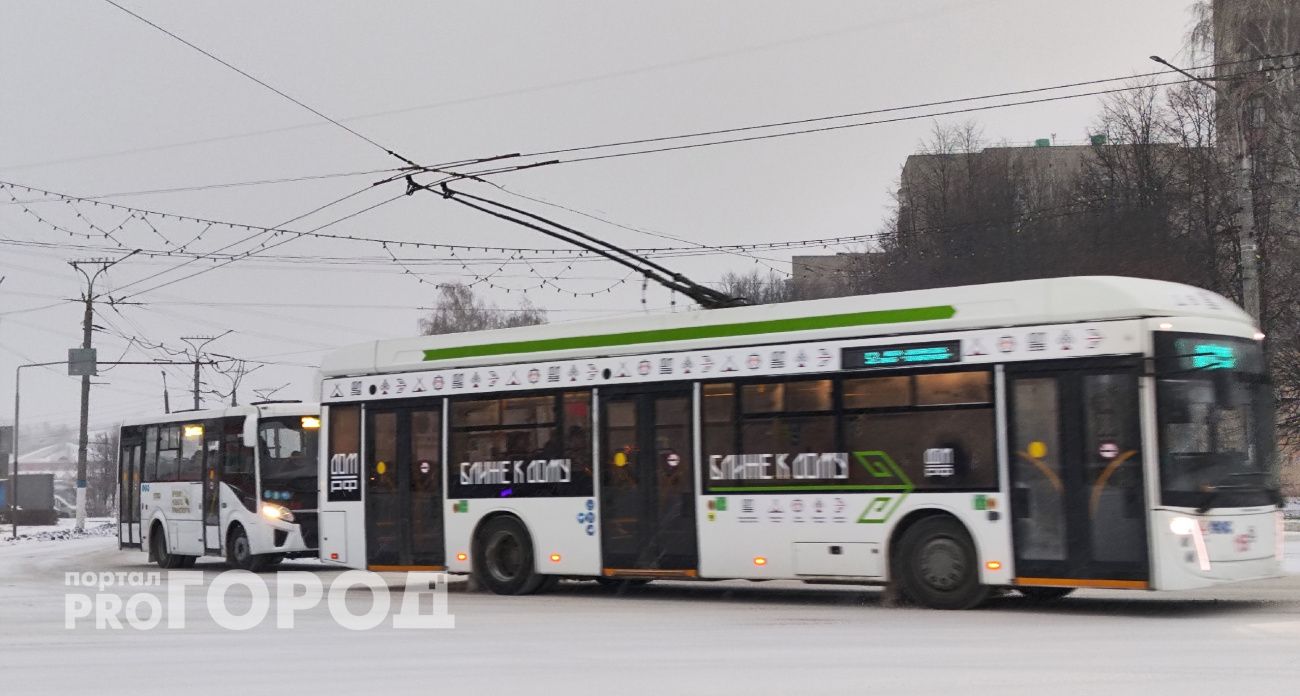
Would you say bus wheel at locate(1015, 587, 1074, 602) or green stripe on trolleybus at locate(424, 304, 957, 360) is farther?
bus wheel at locate(1015, 587, 1074, 602)

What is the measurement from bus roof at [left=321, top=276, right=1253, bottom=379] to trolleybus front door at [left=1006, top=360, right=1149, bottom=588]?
0.57 meters

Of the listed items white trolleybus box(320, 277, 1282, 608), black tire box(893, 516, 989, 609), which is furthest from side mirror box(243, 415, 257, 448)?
black tire box(893, 516, 989, 609)

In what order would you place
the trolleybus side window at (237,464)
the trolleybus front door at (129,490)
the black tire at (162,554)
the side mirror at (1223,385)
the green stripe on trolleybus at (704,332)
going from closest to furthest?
the side mirror at (1223,385) → the green stripe on trolleybus at (704,332) → the trolleybus side window at (237,464) → the black tire at (162,554) → the trolleybus front door at (129,490)

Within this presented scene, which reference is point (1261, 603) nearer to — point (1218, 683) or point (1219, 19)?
point (1218, 683)

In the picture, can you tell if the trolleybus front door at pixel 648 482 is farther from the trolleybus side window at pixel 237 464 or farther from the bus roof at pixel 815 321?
the trolleybus side window at pixel 237 464

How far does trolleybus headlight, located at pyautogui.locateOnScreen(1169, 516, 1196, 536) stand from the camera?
42.2 ft

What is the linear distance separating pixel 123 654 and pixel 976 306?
783 centimetres

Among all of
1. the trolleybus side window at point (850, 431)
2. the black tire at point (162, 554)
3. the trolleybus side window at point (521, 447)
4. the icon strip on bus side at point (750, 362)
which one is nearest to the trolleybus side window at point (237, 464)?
the black tire at point (162, 554)

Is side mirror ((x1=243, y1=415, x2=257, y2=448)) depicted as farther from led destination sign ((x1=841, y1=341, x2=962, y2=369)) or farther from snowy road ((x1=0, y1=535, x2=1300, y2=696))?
led destination sign ((x1=841, y1=341, x2=962, y2=369))

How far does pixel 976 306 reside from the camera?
1423cm

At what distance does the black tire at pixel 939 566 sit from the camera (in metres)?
14.1

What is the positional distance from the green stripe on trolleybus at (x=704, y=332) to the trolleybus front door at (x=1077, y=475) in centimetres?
121

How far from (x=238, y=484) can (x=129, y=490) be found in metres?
4.51

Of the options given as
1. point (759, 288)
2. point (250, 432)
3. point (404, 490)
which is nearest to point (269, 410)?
point (250, 432)
